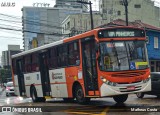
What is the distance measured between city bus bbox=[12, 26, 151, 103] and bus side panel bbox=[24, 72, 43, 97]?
1829 millimetres

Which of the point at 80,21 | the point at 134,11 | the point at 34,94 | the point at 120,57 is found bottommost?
the point at 34,94

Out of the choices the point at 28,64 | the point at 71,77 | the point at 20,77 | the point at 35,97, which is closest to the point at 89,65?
the point at 71,77

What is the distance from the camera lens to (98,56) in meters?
14.5

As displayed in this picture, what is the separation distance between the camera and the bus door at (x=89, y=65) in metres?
15.1

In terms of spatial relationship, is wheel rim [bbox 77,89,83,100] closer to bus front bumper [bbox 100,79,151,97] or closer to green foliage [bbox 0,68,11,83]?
bus front bumper [bbox 100,79,151,97]

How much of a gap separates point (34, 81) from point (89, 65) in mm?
6875

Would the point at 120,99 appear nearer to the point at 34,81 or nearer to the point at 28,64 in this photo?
the point at 34,81

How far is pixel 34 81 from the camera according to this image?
21.5 m

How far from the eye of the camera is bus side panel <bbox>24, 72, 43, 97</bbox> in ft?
68.3

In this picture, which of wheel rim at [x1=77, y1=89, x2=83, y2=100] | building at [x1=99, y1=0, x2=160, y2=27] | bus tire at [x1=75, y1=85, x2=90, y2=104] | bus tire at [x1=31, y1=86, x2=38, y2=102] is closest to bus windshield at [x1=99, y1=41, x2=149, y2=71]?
bus tire at [x1=75, y1=85, x2=90, y2=104]

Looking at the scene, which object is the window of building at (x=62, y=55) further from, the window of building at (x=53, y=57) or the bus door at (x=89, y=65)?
the bus door at (x=89, y=65)

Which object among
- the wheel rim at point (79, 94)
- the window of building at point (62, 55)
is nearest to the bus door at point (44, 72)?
the window of building at point (62, 55)

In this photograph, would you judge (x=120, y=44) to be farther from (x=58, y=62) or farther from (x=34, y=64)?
(x=34, y=64)

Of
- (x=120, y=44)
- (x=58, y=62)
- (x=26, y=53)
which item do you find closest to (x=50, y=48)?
(x=58, y=62)
